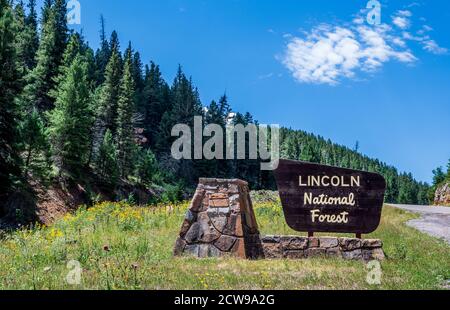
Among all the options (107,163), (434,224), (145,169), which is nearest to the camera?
(434,224)

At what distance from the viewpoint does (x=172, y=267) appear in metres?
8.70

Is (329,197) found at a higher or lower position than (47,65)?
lower

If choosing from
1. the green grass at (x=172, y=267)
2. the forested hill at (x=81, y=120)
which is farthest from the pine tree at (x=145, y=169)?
the green grass at (x=172, y=267)

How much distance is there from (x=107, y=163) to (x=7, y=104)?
19.5m

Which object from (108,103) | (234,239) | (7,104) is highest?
(108,103)

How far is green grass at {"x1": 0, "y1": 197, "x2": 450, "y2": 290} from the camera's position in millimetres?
7340

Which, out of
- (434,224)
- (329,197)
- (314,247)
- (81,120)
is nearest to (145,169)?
(81,120)

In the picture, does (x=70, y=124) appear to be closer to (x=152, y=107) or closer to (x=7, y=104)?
(x=7, y=104)

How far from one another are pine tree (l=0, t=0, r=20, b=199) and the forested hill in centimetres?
6

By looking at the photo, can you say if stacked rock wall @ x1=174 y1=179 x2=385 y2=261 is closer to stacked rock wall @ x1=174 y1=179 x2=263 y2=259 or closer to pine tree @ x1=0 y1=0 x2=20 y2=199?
stacked rock wall @ x1=174 y1=179 x2=263 y2=259

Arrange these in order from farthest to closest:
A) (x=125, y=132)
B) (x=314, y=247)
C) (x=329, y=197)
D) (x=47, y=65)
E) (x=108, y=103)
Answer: (x=108, y=103) < (x=125, y=132) < (x=47, y=65) < (x=329, y=197) < (x=314, y=247)

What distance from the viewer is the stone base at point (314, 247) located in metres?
10.5

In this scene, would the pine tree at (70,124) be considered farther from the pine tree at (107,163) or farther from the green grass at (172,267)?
the green grass at (172,267)
